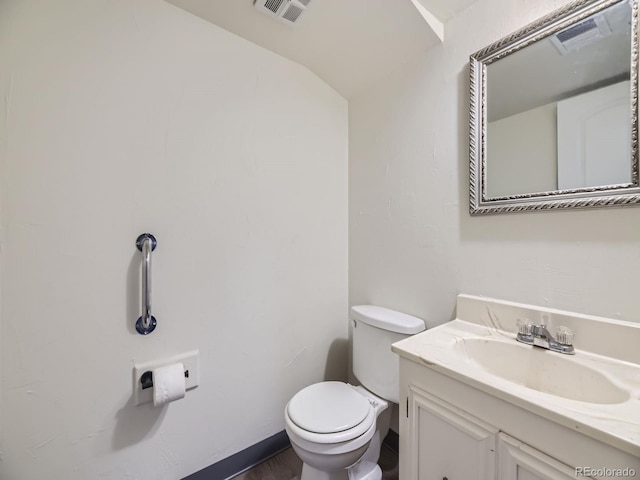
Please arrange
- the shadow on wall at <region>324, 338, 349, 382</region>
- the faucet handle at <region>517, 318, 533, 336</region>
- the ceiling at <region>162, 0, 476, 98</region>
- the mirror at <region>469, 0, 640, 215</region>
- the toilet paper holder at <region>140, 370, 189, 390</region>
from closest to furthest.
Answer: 1. the mirror at <region>469, 0, 640, 215</region>
2. the faucet handle at <region>517, 318, 533, 336</region>
3. the toilet paper holder at <region>140, 370, 189, 390</region>
4. the ceiling at <region>162, 0, 476, 98</region>
5. the shadow on wall at <region>324, 338, 349, 382</region>

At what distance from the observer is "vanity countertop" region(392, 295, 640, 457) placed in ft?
1.78

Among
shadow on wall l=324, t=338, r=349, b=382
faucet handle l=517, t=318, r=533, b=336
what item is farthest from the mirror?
shadow on wall l=324, t=338, r=349, b=382

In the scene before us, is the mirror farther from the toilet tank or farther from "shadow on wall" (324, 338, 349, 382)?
"shadow on wall" (324, 338, 349, 382)

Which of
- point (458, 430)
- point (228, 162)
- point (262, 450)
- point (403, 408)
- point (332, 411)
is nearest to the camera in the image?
point (458, 430)

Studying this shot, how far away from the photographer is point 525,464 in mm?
597

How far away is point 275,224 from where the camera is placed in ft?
4.54

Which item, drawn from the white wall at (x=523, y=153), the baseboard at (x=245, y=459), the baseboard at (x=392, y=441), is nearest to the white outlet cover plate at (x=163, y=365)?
the baseboard at (x=245, y=459)

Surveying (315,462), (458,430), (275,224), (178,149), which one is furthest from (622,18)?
(315,462)

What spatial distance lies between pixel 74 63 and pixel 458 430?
5.52 ft

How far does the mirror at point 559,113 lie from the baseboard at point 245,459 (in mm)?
1499

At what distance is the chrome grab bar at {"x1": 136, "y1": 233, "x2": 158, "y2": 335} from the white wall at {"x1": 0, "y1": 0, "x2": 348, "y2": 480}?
38mm

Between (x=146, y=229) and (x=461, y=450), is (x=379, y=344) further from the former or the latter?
(x=146, y=229)

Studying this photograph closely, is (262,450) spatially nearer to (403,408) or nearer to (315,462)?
(315,462)

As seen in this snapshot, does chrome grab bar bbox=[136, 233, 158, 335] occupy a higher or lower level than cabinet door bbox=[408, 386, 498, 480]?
higher
